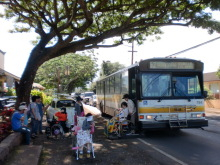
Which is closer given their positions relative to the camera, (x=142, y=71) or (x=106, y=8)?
(x=142, y=71)

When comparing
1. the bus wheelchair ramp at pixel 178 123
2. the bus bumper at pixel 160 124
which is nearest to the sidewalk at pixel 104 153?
the bus bumper at pixel 160 124

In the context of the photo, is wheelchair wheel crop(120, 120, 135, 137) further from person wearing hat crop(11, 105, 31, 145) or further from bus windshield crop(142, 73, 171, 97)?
person wearing hat crop(11, 105, 31, 145)

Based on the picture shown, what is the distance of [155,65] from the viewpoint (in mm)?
10188

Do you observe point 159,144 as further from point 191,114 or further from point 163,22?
point 163,22

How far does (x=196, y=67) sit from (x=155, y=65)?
1.73 metres

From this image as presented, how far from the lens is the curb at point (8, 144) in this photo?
20.7 feet

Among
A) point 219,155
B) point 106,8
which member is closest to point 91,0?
point 106,8

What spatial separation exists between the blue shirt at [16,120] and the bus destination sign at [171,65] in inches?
204

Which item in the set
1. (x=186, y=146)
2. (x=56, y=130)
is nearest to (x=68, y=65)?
(x=56, y=130)

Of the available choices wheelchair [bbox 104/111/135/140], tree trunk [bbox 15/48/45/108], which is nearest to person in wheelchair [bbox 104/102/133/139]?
wheelchair [bbox 104/111/135/140]

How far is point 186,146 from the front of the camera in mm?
8852

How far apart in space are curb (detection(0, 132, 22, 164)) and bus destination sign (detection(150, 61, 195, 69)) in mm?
5465

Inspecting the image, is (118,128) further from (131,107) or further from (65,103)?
(65,103)

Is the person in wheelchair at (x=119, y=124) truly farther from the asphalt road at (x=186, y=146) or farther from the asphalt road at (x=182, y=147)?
the asphalt road at (x=186, y=146)
